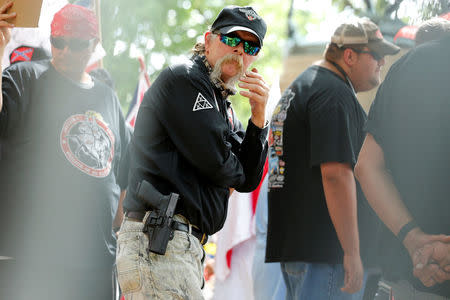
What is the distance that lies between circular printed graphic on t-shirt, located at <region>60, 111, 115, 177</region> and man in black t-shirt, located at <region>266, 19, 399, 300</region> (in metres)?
0.87

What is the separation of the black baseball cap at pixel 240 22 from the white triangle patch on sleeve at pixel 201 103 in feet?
0.99

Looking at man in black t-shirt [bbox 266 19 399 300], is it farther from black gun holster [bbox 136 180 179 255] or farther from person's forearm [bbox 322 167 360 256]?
black gun holster [bbox 136 180 179 255]

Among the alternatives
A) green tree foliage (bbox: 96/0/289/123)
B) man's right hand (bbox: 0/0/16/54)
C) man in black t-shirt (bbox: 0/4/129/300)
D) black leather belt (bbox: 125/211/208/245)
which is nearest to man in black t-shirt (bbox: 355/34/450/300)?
black leather belt (bbox: 125/211/208/245)

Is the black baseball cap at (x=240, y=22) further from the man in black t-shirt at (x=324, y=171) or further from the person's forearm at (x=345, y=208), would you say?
the person's forearm at (x=345, y=208)

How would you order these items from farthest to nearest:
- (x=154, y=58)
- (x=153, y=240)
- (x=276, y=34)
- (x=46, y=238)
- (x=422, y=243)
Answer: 1. (x=276, y=34)
2. (x=154, y=58)
3. (x=46, y=238)
4. (x=153, y=240)
5. (x=422, y=243)

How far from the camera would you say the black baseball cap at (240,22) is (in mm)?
2463

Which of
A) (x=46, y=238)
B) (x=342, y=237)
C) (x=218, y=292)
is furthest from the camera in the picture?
(x=218, y=292)

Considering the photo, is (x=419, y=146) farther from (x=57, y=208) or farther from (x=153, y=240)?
(x=57, y=208)

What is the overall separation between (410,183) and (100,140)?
1698mm

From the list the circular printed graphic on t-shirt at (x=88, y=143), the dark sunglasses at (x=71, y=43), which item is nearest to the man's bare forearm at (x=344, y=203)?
the circular printed graphic on t-shirt at (x=88, y=143)

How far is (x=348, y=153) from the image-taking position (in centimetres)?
275

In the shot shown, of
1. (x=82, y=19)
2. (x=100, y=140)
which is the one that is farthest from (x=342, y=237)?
(x=82, y=19)

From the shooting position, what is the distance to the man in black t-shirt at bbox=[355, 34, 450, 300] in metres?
1.96

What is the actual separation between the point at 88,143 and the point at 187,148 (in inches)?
38.5
